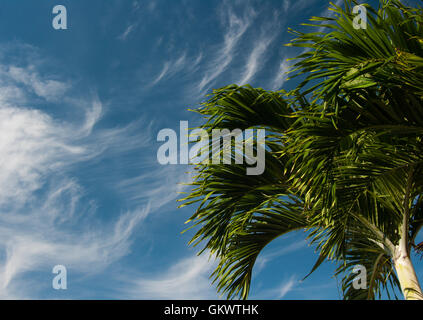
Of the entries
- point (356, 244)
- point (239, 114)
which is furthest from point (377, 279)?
point (239, 114)

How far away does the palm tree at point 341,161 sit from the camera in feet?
9.49

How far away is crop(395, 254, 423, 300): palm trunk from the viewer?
338 centimetres

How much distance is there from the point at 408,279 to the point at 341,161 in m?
1.36

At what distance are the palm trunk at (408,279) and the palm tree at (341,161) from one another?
0.03 ft

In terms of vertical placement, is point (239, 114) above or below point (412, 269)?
above

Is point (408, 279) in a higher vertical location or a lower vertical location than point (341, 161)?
lower

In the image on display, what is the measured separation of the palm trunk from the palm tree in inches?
0.4

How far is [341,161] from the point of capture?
11.5 feet

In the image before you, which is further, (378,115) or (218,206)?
(218,206)

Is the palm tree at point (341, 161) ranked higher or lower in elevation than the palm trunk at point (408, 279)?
higher

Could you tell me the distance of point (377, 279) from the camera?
489 centimetres

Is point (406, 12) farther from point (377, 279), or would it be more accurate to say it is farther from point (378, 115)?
point (377, 279)
